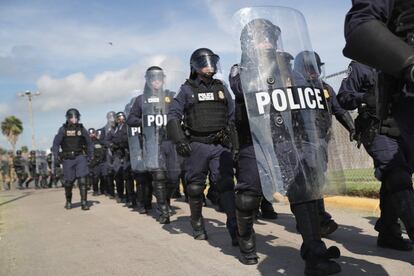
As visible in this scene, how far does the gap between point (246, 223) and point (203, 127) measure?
143 centimetres

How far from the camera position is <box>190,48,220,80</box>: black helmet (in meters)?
5.08

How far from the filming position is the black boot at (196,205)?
16.8ft

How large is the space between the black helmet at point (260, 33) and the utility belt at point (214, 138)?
5.35ft

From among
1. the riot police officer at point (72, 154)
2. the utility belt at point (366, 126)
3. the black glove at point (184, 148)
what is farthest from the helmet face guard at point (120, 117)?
the utility belt at point (366, 126)

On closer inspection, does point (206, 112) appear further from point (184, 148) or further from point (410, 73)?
point (410, 73)

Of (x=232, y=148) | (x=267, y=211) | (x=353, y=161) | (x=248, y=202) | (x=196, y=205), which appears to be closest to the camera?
(x=248, y=202)

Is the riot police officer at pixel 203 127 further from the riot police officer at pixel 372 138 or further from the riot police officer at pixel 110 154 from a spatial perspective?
the riot police officer at pixel 110 154

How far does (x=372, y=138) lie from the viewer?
3764 mm

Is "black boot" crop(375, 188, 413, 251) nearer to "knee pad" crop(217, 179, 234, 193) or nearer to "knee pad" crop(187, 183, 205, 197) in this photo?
"knee pad" crop(217, 179, 234, 193)

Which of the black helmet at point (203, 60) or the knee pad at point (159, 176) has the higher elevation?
the black helmet at point (203, 60)

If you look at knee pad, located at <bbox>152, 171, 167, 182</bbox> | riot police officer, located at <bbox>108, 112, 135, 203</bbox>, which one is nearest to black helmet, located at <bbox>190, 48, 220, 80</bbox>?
knee pad, located at <bbox>152, 171, 167, 182</bbox>

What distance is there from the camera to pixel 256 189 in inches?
146

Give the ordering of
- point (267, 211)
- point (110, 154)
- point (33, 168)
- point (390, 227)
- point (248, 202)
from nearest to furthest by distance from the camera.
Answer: point (248, 202) → point (390, 227) → point (267, 211) → point (110, 154) → point (33, 168)

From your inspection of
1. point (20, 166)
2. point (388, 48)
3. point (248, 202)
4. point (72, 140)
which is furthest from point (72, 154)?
point (20, 166)
